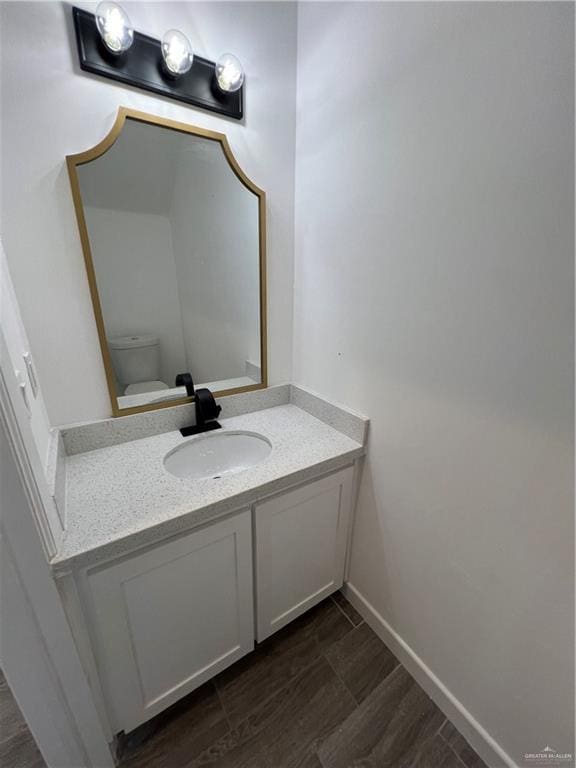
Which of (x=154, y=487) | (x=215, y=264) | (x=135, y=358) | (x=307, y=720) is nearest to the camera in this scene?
(x=154, y=487)

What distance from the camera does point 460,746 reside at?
3.02ft

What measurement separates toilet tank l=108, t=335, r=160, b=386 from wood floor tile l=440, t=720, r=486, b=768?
1558 millimetres

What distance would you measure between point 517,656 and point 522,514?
41cm

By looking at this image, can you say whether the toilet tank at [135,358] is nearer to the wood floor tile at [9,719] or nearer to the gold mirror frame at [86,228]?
the gold mirror frame at [86,228]

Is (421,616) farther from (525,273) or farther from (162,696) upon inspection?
(525,273)

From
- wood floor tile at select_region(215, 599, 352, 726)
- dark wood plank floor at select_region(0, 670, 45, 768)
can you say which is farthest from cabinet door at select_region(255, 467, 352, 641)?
dark wood plank floor at select_region(0, 670, 45, 768)

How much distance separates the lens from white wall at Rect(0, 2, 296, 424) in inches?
30.6

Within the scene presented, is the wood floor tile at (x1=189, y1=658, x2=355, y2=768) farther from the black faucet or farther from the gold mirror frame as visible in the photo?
the gold mirror frame

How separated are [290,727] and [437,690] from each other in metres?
0.51

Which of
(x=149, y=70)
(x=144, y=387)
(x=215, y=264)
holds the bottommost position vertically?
(x=144, y=387)

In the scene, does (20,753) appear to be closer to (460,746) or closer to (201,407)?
(201,407)

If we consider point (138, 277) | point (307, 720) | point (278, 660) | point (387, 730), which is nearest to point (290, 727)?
point (307, 720)

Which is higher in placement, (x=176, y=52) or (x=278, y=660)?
(x=176, y=52)

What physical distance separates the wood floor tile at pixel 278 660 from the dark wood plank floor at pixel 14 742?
573 millimetres
